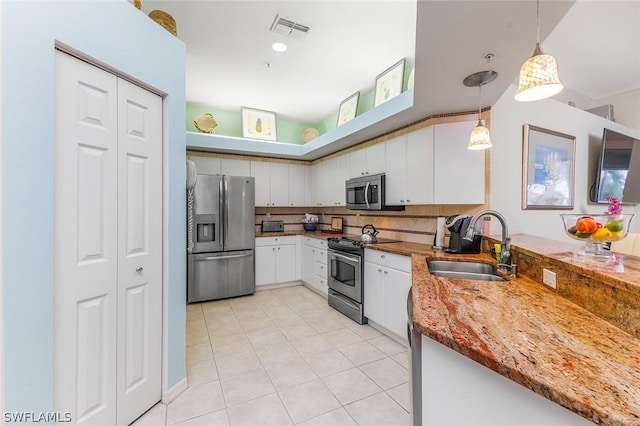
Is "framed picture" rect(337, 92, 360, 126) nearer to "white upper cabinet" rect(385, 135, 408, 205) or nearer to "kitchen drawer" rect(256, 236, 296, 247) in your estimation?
"white upper cabinet" rect(385, 135, 408, 205)

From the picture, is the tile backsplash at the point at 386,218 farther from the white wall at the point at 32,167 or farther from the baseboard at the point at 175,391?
the white wall at the point at 32,167

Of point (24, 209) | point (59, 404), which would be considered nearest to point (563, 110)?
point (24, 209)

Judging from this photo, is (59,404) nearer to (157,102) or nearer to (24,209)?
(24,209)

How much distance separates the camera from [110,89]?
5.17 ft

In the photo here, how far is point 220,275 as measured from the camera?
4.03 m

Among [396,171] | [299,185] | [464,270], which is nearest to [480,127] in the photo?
[464,270]

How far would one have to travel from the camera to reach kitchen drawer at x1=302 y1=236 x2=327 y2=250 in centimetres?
411

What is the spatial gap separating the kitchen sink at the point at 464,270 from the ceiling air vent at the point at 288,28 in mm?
2448

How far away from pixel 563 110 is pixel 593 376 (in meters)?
3.65

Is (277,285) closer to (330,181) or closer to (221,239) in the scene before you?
(221,239)

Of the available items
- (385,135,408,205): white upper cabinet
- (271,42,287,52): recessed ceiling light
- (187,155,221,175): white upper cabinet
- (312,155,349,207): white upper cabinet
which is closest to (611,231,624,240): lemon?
(385,135,408,205): white upper cabinet

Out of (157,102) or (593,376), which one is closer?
(593,376)

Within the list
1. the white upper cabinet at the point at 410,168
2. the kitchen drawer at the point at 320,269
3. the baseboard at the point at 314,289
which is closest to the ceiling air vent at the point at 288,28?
the white upper cabinet at the point at 410,168

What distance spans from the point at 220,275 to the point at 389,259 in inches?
99.9
